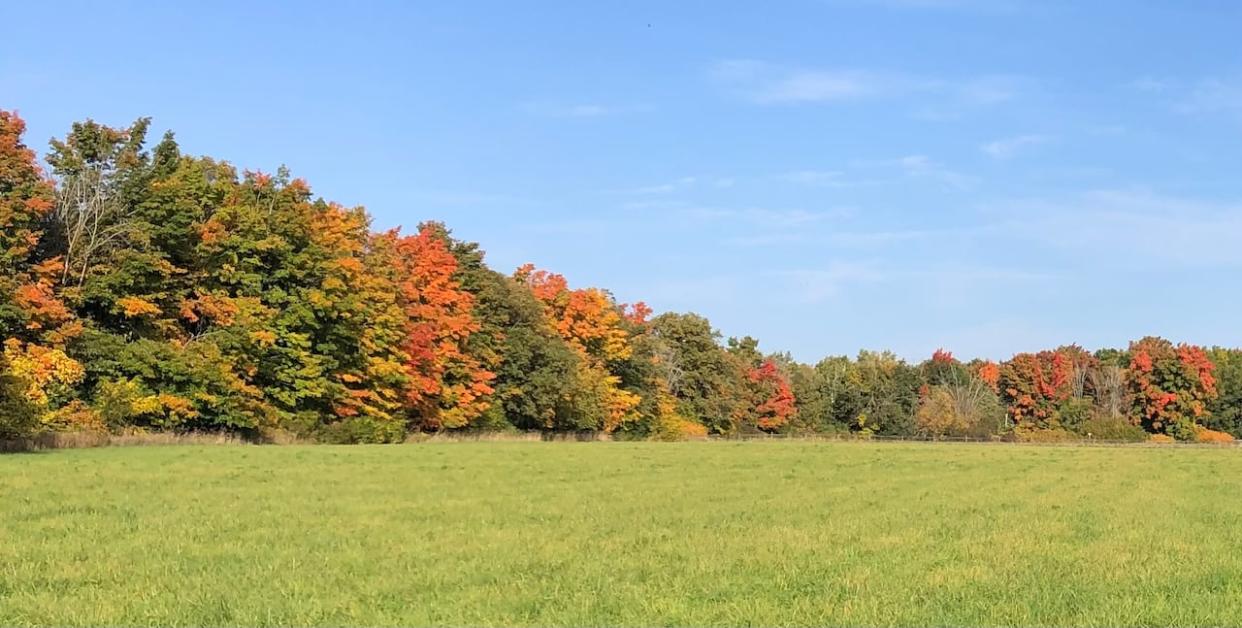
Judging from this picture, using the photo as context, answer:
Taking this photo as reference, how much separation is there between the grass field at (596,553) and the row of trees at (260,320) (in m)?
20.4

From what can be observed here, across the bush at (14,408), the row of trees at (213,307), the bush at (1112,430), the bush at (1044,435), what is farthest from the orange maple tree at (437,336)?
the bush at (1112,430)

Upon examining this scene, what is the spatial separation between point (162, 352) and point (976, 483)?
36633 millimetres

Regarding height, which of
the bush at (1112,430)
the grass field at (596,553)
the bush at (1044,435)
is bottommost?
the grass field at (596,553)

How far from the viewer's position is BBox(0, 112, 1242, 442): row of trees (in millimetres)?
43219

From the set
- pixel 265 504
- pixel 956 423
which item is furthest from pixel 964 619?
pixel 956 423

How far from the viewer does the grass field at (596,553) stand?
8.66m

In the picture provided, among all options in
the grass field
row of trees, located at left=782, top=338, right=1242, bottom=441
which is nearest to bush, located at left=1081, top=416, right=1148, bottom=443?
row of trees, located at left=782, top=338, right=1242, bottom=441

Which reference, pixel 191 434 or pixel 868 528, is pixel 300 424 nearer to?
pixel 191 434

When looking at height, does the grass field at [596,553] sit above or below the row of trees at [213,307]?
below

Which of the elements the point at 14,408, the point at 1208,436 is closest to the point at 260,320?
the point at 14,408

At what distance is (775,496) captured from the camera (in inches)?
877

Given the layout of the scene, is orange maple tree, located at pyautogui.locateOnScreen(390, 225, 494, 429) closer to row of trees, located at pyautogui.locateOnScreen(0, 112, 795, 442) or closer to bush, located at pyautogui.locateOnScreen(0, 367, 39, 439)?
row of trees, located at pyautogui.locateOnScreen(0, 112, 795, 442)

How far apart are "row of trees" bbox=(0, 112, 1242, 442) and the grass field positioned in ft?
67.1

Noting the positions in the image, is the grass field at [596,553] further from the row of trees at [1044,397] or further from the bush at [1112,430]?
the row of trees at [1044,397]
